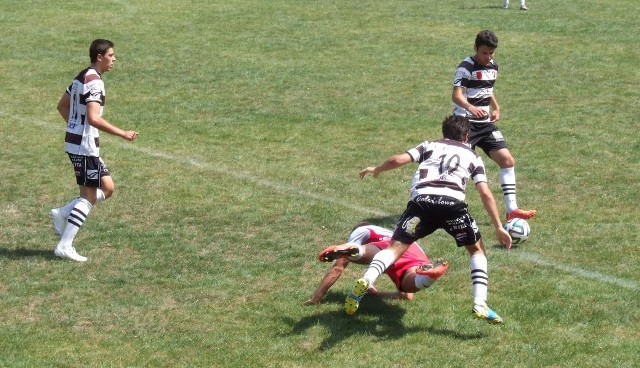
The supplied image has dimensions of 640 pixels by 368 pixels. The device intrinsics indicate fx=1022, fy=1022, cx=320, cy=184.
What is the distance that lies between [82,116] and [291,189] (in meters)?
3.75

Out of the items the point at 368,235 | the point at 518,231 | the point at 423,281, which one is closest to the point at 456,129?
the point at 368,235

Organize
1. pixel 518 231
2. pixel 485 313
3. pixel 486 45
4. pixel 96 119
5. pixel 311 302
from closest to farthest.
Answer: pixel 485 313, pixel 311 302, pixel 96 119, pixel 518 231, pixel 486 45

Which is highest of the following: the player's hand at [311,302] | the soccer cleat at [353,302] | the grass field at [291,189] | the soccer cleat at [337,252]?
the soccer cleat at [337,252]

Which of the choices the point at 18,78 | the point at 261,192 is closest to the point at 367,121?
the point at 261,192

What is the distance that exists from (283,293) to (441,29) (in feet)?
59.4

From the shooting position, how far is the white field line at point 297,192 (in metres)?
11.1

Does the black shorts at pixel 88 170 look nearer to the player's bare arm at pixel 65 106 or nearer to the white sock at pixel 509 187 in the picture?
the player's bare arm at pixel 65 106

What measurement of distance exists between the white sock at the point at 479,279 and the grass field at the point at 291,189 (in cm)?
35

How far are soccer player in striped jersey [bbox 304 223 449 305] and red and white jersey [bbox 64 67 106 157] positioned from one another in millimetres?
3473

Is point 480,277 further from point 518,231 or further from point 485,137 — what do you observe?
point 485,137

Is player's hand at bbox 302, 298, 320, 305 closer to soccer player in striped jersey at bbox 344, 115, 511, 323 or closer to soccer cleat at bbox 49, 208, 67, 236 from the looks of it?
soccer player in striped jersey at bbox 344, 115, 511, 323

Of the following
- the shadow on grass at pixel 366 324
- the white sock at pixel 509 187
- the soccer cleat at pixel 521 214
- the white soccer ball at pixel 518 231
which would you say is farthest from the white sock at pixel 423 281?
the white sock at pixel 509 187

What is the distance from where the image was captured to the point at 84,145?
1205cm

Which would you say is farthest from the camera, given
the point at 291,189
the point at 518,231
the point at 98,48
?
the point at 291,189
